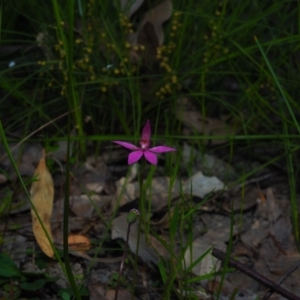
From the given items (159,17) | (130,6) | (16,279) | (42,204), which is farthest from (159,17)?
(16,279)

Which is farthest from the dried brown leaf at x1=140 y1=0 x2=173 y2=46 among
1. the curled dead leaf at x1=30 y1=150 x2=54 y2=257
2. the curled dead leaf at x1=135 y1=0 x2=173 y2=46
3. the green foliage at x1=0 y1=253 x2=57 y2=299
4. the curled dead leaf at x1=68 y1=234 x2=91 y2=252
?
the green foliage at x1=0 y1=253 x2=57 y2=299

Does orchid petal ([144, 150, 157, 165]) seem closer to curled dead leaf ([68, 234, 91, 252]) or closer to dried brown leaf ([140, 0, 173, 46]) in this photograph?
curled dead leaf ([68, 234, 91, 252])

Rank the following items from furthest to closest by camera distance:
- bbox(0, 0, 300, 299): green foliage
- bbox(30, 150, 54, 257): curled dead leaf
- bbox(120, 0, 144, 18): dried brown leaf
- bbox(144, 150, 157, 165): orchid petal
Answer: bbox(120, 0, 144, 18): dried brown leaf < bbox(0, 0, 300, 299): green foliage < bbox(30, 150, 54, 257): curled dead leaf < bbox(144, 150, 157, 165): orchid petal

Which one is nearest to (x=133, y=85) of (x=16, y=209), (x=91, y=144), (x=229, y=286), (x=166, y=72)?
Answer: (x=166, y=72)

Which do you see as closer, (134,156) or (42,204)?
(134,156)

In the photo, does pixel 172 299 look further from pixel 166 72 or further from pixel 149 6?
pixel 149 6

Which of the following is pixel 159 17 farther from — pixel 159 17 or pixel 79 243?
pixel 79 243
